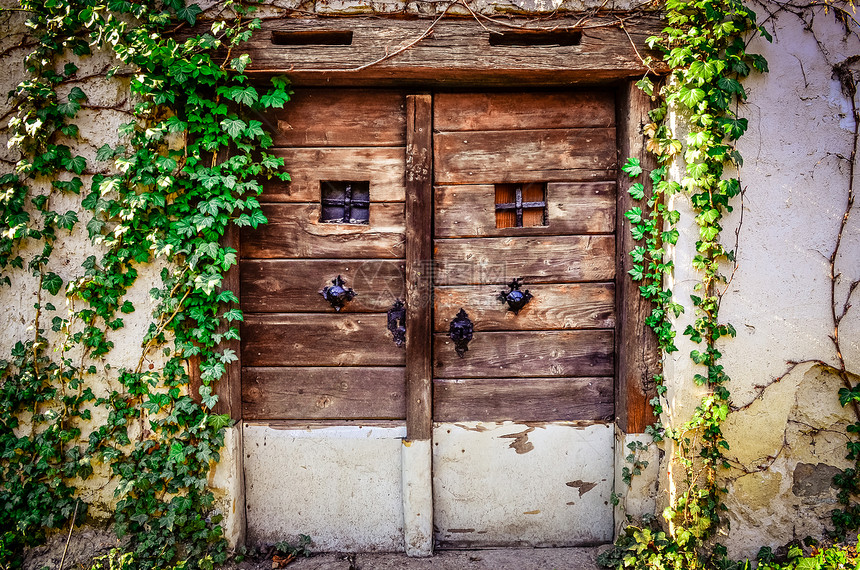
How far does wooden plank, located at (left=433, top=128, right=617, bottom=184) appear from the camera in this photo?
2.35 m

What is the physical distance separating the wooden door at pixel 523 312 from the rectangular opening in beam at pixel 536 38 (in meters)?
0.24

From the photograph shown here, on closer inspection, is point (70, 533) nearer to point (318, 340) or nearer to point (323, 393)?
point (323, 393)

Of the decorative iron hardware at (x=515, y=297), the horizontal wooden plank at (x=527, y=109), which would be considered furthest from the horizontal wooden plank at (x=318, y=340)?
the horizontal wooden plank at (x=527, y=109)

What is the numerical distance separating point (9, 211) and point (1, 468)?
4.01 ft

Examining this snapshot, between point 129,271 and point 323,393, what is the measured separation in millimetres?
1093

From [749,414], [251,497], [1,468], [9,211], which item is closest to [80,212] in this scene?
[9,211]

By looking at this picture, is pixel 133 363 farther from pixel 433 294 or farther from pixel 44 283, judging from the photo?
pixel 433 294

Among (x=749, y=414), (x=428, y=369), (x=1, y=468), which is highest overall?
(x=428, y=369)

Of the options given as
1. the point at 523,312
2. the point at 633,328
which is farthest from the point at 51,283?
the point at 633,328

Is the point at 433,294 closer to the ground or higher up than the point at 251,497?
higher up

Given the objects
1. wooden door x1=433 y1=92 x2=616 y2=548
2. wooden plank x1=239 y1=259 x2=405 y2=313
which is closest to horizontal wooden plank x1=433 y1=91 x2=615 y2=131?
wooden door x1=433 y1=92 x2=616 y2=548

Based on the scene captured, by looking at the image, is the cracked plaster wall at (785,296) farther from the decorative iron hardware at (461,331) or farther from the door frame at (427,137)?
the decorative iron hardware at (461,331)

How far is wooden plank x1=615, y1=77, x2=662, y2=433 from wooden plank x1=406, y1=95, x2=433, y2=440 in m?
0.96

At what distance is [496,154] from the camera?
236cm
